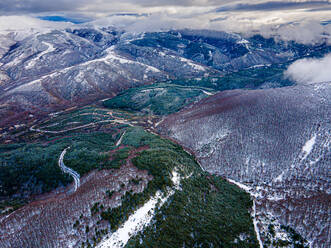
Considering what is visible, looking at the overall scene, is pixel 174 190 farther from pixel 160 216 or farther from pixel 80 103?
pixel 80 103

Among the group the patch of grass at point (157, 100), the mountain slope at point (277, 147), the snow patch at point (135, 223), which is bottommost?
the patch of grass at point (157, 100)

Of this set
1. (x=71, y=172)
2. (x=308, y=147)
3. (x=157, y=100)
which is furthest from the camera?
(x=157, y=100)

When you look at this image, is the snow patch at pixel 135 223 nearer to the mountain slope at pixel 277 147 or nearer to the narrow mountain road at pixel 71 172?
the narrow mountain road at pixel 71 172

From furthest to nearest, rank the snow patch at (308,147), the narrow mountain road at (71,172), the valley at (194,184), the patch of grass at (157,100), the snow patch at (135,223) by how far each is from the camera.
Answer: the patch of grass at (157,100), the snow patch at (308,147), the narrow mountain road at (71,172), the valley at (194,184), the snow patch at (135,223)

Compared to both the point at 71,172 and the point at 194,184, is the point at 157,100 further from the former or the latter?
the point at 194,184

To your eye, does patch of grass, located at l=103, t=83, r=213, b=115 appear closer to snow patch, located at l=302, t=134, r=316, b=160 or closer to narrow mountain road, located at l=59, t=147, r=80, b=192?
snow patch, located at l=302, t=134, r=316, b=160

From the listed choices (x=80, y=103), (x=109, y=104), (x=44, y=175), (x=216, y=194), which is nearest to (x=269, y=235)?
(x=216, y=194)

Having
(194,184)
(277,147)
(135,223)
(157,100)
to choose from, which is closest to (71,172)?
(135,223)

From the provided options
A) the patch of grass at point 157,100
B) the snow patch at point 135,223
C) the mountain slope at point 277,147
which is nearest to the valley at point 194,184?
the snow patch at point 135,223

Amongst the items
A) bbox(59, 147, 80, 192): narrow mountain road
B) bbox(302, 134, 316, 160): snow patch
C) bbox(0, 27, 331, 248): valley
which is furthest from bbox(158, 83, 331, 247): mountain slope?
bbox(59, 147, 80, 192): narrow mountain road
